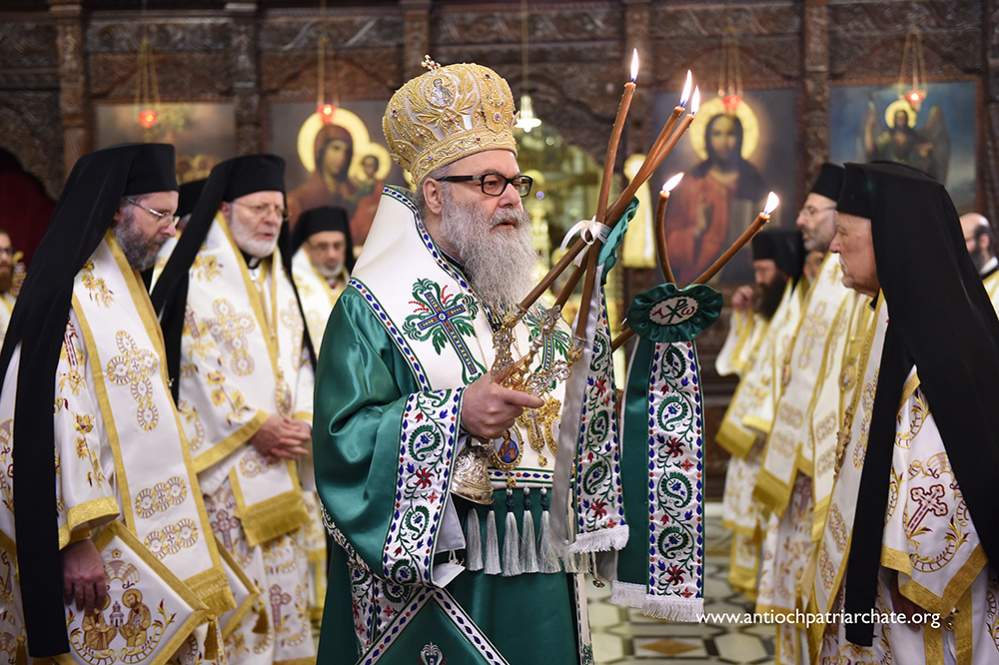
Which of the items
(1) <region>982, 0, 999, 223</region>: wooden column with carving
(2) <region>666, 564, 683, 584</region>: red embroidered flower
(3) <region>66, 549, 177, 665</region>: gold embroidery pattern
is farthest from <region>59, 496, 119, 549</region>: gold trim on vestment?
(1) <region>982, 0, 999, 223</region>: wooden column with carving

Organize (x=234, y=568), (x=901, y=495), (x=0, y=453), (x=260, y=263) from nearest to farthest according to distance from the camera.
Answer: (x=901, y=495) → (x=0, y=453) → (x=234, y=568) → (x=260, y=263)

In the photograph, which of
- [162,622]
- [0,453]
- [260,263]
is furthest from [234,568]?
[260,263]

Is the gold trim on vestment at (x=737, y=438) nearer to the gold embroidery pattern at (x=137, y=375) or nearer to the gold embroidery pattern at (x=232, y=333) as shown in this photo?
the gold embroidery pattern at (x=232, y=333)

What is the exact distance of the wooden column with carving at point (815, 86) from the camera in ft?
31.4

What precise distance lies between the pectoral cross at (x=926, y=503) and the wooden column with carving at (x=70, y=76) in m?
8.31

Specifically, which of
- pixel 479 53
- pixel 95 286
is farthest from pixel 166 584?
pixel 479 53

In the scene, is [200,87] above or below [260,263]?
above

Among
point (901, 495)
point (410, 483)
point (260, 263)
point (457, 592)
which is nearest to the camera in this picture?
point (410, 483)

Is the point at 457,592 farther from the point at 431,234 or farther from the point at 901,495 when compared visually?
the point at 901,495

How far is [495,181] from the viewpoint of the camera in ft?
8.58

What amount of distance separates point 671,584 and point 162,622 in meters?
1.56

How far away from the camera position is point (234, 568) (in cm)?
391

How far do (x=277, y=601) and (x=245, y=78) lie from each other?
6.22 m

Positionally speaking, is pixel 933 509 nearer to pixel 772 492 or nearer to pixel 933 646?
pixel 933 646
